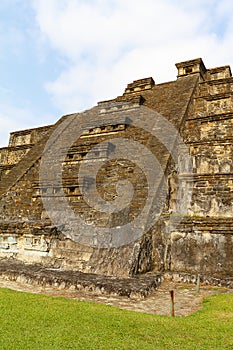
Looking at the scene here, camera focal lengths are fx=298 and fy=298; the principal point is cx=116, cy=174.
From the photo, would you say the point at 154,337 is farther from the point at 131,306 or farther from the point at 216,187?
the point at 216,187

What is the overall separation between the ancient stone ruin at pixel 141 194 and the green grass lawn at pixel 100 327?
180 centimetres

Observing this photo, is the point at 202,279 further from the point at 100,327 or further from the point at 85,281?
the point at 100,327

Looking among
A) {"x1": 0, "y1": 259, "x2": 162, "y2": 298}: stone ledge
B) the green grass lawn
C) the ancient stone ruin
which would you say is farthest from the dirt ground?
the ancient stone ruin

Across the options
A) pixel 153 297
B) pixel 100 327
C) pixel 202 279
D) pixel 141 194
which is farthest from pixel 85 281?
pixel 141 194

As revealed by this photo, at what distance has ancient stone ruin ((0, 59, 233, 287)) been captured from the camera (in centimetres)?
633

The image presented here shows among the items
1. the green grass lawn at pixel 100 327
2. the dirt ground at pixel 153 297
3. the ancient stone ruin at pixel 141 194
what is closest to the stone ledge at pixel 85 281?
the dirt ground at pixel 153 297

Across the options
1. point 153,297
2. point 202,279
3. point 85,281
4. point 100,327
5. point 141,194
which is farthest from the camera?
point 141,194

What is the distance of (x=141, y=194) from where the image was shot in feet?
23.2

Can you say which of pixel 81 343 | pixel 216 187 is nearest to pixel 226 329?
pixel 81 343

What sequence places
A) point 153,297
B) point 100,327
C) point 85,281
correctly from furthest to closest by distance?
point 85,281, point 153,297, point 100,327

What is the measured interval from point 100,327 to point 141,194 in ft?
13.2

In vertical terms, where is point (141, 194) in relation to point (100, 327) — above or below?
above

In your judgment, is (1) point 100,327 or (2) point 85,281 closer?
(1) point 100,327

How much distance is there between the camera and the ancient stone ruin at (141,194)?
633cm
